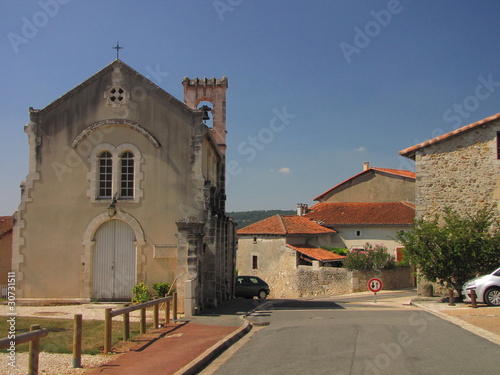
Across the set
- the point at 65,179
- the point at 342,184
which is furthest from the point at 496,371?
the point at 342,184

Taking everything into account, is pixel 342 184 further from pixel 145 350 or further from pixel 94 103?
pixel 145 350

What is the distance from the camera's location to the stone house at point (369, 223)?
3753cm

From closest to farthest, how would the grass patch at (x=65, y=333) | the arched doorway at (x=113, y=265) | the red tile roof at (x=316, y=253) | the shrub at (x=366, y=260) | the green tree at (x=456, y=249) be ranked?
the grass patch at (x=65, y=333)
the arched doorway at (x=113, y=265)
the green tree at (x=456, y=249)
the shrub at (x=366, y=260)
the red tile roof at (x=316, y=253)

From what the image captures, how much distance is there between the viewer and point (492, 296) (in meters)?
16.0

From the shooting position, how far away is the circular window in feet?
54.0

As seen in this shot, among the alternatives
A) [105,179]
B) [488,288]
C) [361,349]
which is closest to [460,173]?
[488,288]

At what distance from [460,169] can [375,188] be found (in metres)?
25.1

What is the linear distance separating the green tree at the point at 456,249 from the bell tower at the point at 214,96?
8.78 metres

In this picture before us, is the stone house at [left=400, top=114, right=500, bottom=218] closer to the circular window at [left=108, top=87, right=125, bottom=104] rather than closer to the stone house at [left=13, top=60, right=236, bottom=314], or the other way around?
the stone house at [left=13, top=60, right=236, bottom=314]

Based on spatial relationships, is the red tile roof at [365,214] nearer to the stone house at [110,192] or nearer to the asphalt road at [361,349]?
the stone house at [110,192]

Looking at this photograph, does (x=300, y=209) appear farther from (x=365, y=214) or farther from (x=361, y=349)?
(x=361, y=349)

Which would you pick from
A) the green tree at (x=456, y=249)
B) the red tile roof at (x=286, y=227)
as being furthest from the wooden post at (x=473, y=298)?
the red tile roof at (x=286, y=227)

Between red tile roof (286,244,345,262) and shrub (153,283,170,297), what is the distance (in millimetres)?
18252

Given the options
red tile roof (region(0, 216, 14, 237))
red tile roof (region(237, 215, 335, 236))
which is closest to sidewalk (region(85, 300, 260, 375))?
red tile roof (region(0, 216, 14, 237))
